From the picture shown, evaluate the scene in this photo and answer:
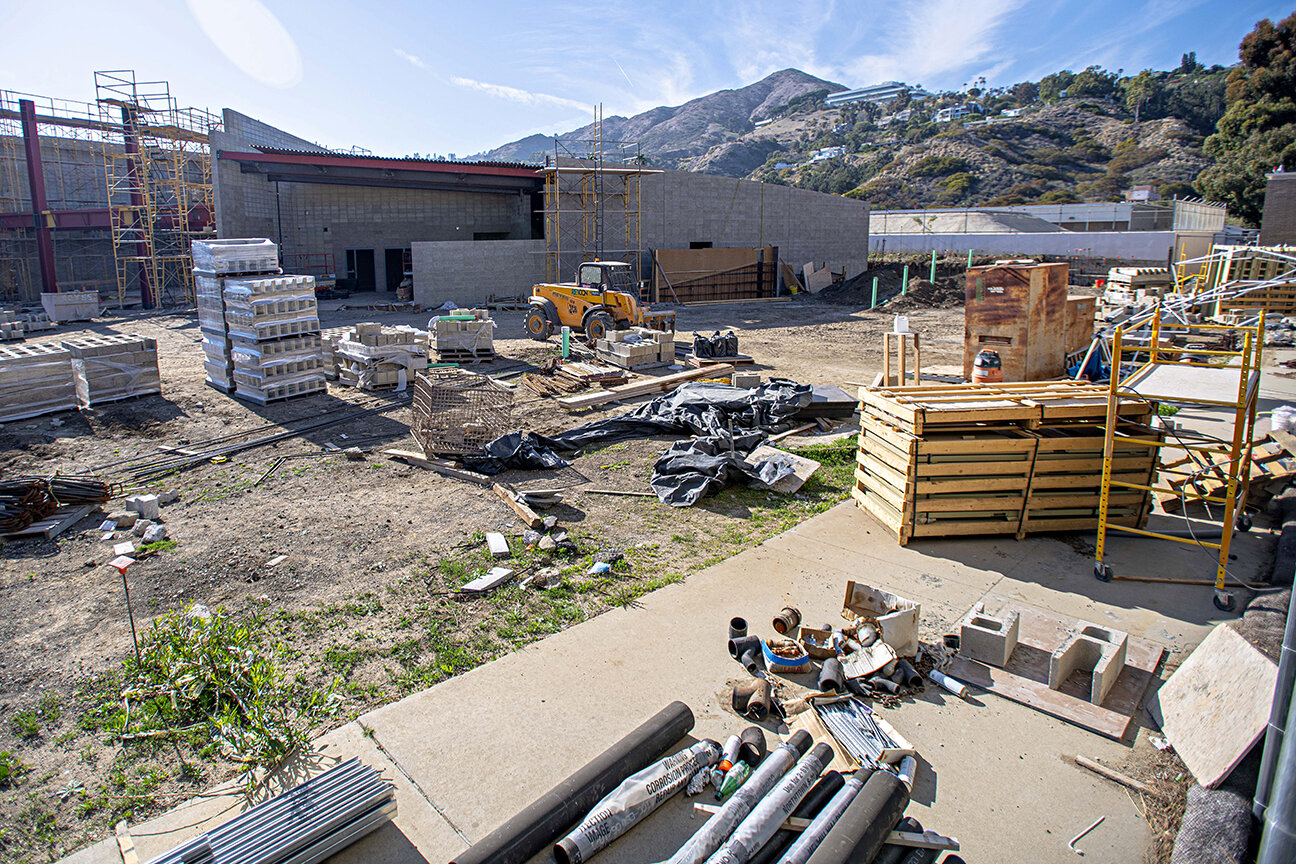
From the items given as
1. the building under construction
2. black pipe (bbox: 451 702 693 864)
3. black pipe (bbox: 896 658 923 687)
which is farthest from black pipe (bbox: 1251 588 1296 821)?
the building under construction

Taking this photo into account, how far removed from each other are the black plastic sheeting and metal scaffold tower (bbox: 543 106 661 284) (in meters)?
20.5

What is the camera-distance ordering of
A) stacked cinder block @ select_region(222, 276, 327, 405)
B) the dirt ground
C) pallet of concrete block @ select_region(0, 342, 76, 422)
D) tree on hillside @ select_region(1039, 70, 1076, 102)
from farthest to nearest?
tree on hillside @ select_region(1039, 70, 1076, 102)
stacked cinder block @ select_region(222, 276, 327, 405)
pallet of concrete block @ select_region(0, 342, 76, 422)
the dirt ground

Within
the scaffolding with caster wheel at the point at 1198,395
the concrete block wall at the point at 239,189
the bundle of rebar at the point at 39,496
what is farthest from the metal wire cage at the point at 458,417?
the concrete block wall at the point at 239,189

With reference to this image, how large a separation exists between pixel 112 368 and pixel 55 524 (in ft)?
23.8

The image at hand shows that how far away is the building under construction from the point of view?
30500 millimetres

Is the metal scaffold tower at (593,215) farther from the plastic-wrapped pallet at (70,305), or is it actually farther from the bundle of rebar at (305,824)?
the bundle of rebar at (305,824)

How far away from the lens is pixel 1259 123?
4088cm

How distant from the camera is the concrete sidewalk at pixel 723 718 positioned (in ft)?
13.4

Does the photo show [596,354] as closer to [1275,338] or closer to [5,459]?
[5,459]

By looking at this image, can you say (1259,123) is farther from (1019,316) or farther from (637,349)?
(637,349)

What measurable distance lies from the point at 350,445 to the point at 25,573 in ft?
15.7

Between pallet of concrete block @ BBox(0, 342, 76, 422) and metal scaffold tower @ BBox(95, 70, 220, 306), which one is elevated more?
metal scaffold tower @ BBox(95, 70, 220, 306)

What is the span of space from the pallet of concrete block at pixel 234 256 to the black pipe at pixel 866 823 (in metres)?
14.6

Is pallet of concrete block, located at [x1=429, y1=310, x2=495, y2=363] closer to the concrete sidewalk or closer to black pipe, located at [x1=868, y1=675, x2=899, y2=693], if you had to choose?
the concrete sidewalk
